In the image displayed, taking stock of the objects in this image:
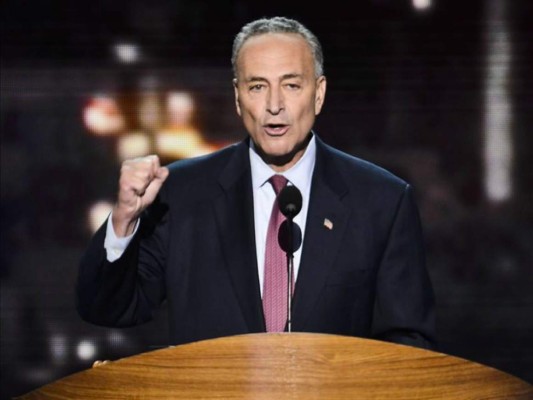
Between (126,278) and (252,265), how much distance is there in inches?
11.8

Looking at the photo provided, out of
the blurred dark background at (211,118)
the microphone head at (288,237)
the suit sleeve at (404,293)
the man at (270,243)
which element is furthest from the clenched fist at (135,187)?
the blurred dark background at (211,118)

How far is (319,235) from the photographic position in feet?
8.36

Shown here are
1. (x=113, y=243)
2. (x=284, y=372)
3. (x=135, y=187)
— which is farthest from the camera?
(x=113, y=243)

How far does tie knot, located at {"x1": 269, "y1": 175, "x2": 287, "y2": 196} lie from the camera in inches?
103

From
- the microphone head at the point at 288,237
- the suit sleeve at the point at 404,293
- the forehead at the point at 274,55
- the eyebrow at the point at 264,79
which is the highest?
the forehead at the point at 274,55

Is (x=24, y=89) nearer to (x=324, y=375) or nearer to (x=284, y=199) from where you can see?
(x=284, y=199)

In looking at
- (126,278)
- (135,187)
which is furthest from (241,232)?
(135,187)

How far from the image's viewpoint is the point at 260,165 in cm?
266

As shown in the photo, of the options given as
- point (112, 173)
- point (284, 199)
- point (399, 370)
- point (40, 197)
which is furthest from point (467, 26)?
point (399, 370)

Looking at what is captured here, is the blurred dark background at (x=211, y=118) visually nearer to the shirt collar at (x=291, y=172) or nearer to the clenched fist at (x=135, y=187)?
the shirt collar at (x=291, y=172)

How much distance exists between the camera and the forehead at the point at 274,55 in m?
2.53

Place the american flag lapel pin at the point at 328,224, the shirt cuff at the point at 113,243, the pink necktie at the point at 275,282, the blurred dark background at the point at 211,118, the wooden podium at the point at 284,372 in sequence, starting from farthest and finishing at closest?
1. the blurred dark background at the point at 211,118
2. the american flag lapel pin at the point at 328,224
3. the pink necktie at the point at 275,282
4. the shirt cuff at the point at 113,243
5. the wooden podium at the point at 284,372

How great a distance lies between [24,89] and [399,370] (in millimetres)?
3154

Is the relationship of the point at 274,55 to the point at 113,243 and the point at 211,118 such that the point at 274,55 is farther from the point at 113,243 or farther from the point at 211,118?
the point at 211,118
